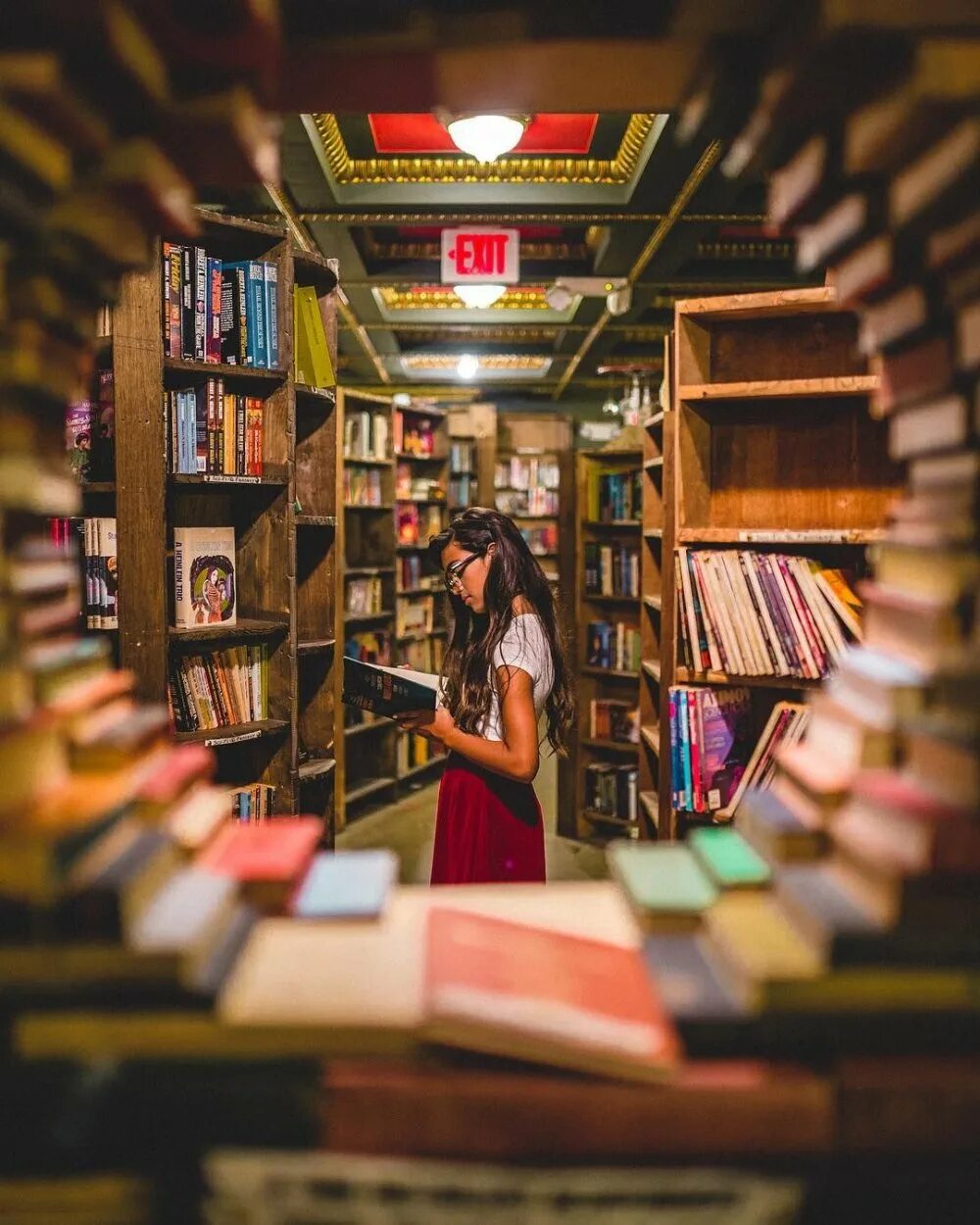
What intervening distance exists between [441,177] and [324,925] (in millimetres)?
3869

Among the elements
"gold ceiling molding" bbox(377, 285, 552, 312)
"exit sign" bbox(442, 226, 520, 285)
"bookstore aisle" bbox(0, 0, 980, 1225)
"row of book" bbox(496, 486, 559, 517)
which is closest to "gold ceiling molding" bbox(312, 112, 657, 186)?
"exit sign" bbox(442, 226, 520, 285)

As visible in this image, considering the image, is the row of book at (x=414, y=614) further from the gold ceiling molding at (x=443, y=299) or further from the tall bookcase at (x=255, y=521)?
the tall bookcase at (x=255, y=521)

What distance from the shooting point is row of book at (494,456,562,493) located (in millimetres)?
8219

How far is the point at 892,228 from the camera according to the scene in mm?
716

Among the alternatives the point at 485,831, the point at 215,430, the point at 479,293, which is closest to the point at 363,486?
the point at 479,293

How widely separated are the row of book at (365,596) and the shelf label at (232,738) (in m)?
2.49

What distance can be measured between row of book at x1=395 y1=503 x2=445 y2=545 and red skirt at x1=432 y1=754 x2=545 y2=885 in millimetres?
3406

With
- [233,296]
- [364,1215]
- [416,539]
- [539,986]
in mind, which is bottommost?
[364,1215]

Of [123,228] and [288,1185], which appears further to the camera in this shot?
[123,228]

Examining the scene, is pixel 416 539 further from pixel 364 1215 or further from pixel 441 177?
pixel 364 1215

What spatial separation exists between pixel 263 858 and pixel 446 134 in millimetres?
3692

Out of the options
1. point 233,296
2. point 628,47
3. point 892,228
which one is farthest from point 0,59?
point 233,296

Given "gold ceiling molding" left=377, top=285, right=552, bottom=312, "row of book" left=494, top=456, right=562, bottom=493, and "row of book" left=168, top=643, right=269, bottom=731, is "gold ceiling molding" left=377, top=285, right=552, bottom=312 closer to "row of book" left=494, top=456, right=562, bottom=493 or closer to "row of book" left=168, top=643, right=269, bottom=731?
"row of book" left=494, top=456, right=562, bottom=493

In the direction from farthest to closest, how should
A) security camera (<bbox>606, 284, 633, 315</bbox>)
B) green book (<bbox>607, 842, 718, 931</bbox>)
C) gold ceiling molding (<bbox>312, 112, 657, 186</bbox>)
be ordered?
1. security camera (<bbox>606, 284, 633, 315</bbox>)
2. gold ceiling molding (<bbox>312, 112, 657, 186</bbox>)
3. green book (<bbox>607, 842, 718, 931</bbox>)
